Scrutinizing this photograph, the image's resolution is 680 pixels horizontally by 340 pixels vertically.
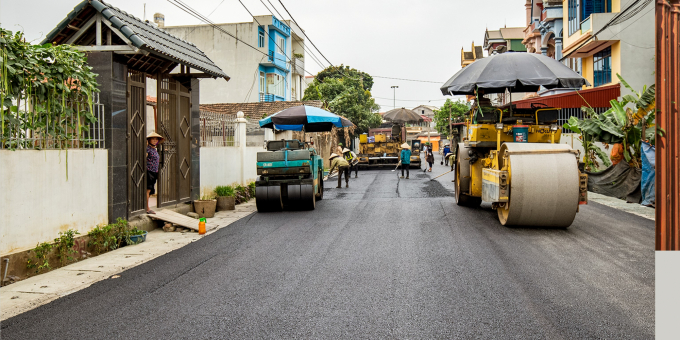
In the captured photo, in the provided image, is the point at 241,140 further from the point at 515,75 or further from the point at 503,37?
the point at 503,37

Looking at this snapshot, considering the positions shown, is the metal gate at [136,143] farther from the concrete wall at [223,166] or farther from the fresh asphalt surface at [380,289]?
the concrete wall at [223,166]

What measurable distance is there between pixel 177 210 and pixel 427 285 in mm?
7270

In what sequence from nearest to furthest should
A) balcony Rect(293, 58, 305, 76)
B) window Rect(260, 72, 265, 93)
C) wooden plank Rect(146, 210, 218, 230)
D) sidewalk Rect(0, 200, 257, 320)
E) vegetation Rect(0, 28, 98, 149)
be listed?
sidewalk Rect(0, 200, 257, 320) < vegetation Rect(0, 28, 98, 149) < wooden plank Rect(146, 210, 218, 230) < window Rect(260, 72, 265, 93) < balcony Rect(293, 58, 305, 76)

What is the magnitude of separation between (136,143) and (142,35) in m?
1.97

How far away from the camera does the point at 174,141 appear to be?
38.2 ft

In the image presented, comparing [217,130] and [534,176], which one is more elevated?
[217,130]

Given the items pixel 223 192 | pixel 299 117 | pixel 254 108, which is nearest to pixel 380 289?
pixel 223 192

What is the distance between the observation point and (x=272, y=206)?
1225 centimetres

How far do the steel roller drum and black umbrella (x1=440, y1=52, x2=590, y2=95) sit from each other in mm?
1633

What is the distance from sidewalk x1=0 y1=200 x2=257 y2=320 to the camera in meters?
5.34

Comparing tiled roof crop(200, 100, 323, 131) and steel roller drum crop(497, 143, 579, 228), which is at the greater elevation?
tiled roof crop(200, 100, 323, 131)

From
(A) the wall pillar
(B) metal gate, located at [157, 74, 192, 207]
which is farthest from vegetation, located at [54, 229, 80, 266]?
(A) the wall pillar

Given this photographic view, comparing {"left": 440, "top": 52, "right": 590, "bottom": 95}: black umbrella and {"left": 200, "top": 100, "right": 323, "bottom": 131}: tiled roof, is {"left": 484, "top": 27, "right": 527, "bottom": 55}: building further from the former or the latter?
{"left": 440, "top": 52, "right": 590, "bottom": 95}: black umbrella

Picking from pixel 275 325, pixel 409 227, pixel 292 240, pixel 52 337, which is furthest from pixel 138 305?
pixel 409 227
